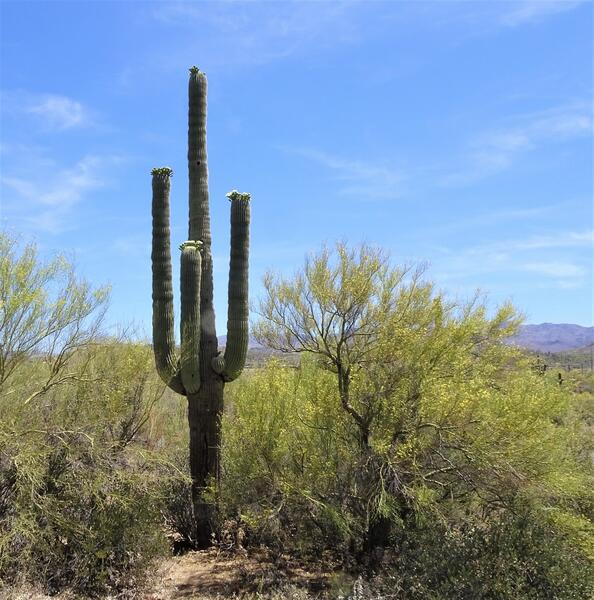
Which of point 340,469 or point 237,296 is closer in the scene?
point 340,469

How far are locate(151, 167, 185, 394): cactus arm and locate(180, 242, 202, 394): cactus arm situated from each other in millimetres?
222

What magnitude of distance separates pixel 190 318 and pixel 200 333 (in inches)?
14.5

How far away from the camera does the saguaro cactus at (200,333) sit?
376 inches

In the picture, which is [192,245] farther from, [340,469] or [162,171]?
[340,469]

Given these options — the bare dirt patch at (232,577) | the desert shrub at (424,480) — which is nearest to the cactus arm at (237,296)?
the desert shrub at (424,480)

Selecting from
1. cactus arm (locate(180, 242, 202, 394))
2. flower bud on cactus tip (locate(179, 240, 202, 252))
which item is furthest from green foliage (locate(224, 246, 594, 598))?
flower bud on cactus tip (locate(179, 240, 202, 252))

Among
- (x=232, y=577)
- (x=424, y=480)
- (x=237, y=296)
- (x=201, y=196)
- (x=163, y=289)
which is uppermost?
(x=201, y=196)

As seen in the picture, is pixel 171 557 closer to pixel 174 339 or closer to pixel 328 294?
pixel 174 339

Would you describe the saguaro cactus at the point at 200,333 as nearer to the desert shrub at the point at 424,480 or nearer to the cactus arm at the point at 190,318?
the cactus arm at the point at 190,318

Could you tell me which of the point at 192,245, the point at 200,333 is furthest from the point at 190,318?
the point at 192,245

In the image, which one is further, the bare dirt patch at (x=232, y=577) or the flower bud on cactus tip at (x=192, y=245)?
the flower bud on cactus tip at (x=192, y=245)

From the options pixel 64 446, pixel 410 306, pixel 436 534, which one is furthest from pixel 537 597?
pixel 64 446

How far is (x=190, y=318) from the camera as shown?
378 inches

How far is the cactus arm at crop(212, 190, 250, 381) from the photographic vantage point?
383 inches
